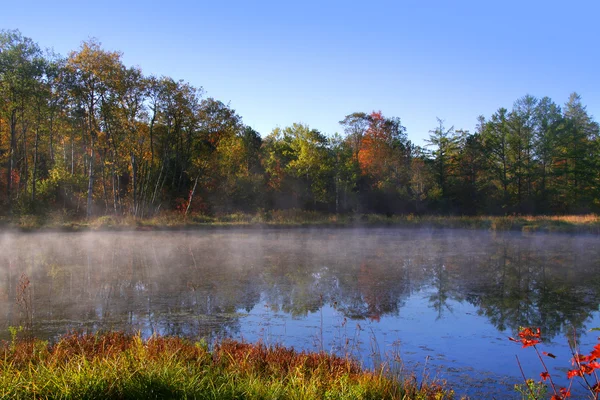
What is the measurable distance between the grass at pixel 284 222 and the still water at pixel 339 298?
5680mm

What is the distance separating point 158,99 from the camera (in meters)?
29.4

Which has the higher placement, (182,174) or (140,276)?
(182,174)

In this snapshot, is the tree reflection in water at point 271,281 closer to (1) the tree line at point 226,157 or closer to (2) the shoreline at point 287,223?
(2) the shoreline at point 287,223

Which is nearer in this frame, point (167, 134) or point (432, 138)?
point (167, 134)

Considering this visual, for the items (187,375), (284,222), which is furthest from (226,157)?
(187,375)

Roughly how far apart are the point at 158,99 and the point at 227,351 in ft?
84.6

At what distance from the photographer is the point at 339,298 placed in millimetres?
10469

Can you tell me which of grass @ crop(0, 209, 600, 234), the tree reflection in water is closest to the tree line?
grass @ crop(0, 209, 600, 234)

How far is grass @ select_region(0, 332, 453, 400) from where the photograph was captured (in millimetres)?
4332

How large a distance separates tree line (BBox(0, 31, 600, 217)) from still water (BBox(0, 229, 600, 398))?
10.9m

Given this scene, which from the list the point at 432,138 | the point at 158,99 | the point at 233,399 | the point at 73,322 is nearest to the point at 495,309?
the point at 233,399

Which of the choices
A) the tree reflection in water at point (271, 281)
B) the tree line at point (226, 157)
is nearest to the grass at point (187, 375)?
the tree reflection in water at point (271, 281)

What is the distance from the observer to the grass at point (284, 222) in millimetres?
25703

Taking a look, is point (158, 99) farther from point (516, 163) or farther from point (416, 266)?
point (516, 163)
